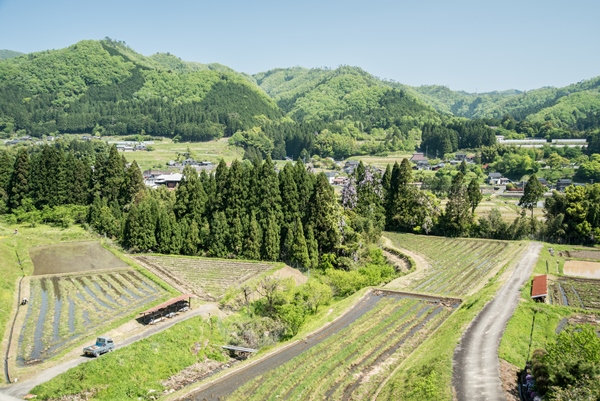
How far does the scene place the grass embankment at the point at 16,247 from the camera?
25.0 metres

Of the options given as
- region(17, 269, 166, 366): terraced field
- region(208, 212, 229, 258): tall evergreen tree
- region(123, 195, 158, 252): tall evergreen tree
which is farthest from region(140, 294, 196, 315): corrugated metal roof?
region(123, 195, 158, 252): tall evergreen tree

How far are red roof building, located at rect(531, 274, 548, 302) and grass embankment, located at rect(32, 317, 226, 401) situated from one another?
58.1ft

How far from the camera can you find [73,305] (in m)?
25.7

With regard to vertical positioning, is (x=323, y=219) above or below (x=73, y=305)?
above

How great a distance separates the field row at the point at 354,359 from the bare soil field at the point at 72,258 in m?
19.5

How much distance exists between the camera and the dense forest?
123m

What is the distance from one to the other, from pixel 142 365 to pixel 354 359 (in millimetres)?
8901

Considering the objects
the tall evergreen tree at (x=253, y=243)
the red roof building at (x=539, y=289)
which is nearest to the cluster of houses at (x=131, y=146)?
the tall evergreen tree at (x=253, y=243)

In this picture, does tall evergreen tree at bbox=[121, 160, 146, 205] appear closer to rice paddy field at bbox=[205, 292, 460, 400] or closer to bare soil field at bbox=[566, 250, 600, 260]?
rice paddy field at bbox=[205, 292, 460, 400]

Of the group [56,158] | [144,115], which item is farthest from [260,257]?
[144,115]

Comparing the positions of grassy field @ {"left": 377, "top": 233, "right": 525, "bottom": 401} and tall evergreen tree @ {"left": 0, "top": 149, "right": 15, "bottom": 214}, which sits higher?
tall evergreen tree @ {"left": 0, "top": 149, "right": 15, "bottom": 214}

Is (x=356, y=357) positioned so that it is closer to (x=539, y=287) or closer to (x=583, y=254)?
(x=539, y=287)

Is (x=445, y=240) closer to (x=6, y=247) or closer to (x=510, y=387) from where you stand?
(x=510, y=387)

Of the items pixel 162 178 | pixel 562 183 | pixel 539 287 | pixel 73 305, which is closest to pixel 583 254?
pixel 539 287
